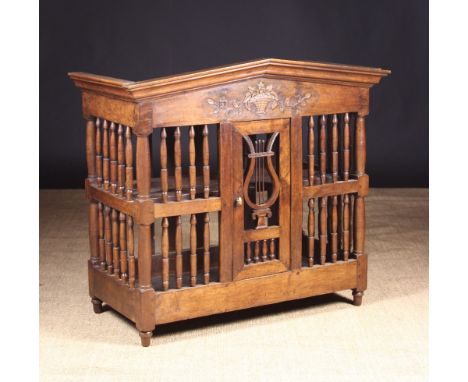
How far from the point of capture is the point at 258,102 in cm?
573

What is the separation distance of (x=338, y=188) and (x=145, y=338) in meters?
1.22

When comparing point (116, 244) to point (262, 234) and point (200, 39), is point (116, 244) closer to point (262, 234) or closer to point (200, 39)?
point (262, 234)

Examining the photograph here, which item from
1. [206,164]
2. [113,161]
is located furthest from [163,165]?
[113,161]

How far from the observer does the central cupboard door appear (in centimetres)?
575

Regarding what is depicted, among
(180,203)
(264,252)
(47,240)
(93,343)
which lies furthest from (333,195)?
(47,240)

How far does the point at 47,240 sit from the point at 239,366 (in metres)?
2.46

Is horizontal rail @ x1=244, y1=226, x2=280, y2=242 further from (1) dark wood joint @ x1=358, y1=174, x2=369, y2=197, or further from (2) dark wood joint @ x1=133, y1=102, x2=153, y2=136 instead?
(2) dark wood joint @ x1=133, y1=102, x2=153, y2=136

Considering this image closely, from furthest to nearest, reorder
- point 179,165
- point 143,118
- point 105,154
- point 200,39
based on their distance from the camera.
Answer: point 200,39 < point 105,154 < point 179,165 < point 143,118

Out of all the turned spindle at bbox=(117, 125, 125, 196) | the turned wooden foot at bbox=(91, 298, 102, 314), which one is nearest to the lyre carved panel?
the turned spindle at bbox=(117, 125, 125, 196)

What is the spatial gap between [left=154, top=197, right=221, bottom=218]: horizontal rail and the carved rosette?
1.32 ft

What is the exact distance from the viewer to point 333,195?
6082mm

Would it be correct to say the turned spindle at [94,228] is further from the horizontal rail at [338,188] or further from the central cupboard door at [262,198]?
the horizontal rail at [338,188]

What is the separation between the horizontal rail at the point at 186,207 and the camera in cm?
560

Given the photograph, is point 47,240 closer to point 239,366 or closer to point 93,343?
point 93,343
